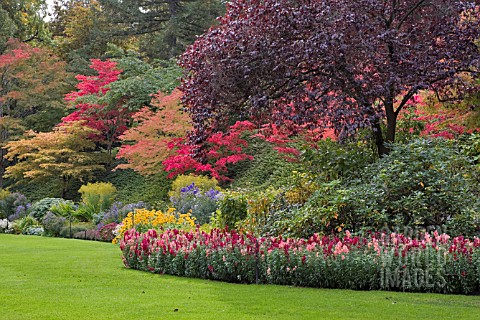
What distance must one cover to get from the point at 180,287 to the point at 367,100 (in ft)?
13.2

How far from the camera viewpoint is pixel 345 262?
7.41m

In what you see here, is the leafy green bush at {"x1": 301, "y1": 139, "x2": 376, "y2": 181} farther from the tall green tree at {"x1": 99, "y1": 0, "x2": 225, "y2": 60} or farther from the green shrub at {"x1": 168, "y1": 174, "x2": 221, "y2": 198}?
the tall green tree at {"x1": 99, "y1": 0, "x2": 225, "y2": 60}

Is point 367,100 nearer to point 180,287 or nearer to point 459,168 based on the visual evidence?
point 459,168

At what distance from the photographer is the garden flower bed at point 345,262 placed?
7.15m

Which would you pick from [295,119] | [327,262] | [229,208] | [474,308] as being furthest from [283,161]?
[474,308]

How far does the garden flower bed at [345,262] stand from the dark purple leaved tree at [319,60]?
2093mm

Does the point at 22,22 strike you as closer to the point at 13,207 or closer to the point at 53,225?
the point at 13,207

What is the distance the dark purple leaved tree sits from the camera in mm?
8961

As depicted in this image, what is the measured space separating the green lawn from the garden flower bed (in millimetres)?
240

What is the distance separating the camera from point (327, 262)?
24.6 feet

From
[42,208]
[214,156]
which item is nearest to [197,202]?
[214,156]

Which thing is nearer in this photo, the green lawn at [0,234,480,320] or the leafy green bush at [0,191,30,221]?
the green lawn at [0,234,480,320]

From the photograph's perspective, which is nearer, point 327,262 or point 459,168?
point 327,262

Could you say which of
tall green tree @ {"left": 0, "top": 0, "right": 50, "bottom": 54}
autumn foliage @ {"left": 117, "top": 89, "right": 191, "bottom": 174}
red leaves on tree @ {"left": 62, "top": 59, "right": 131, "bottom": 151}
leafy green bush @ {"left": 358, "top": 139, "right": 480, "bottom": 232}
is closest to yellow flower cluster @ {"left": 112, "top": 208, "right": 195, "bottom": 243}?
leafy green bush @ {"left": 358, "top": 139, "right": 480, "bottom": 232}
